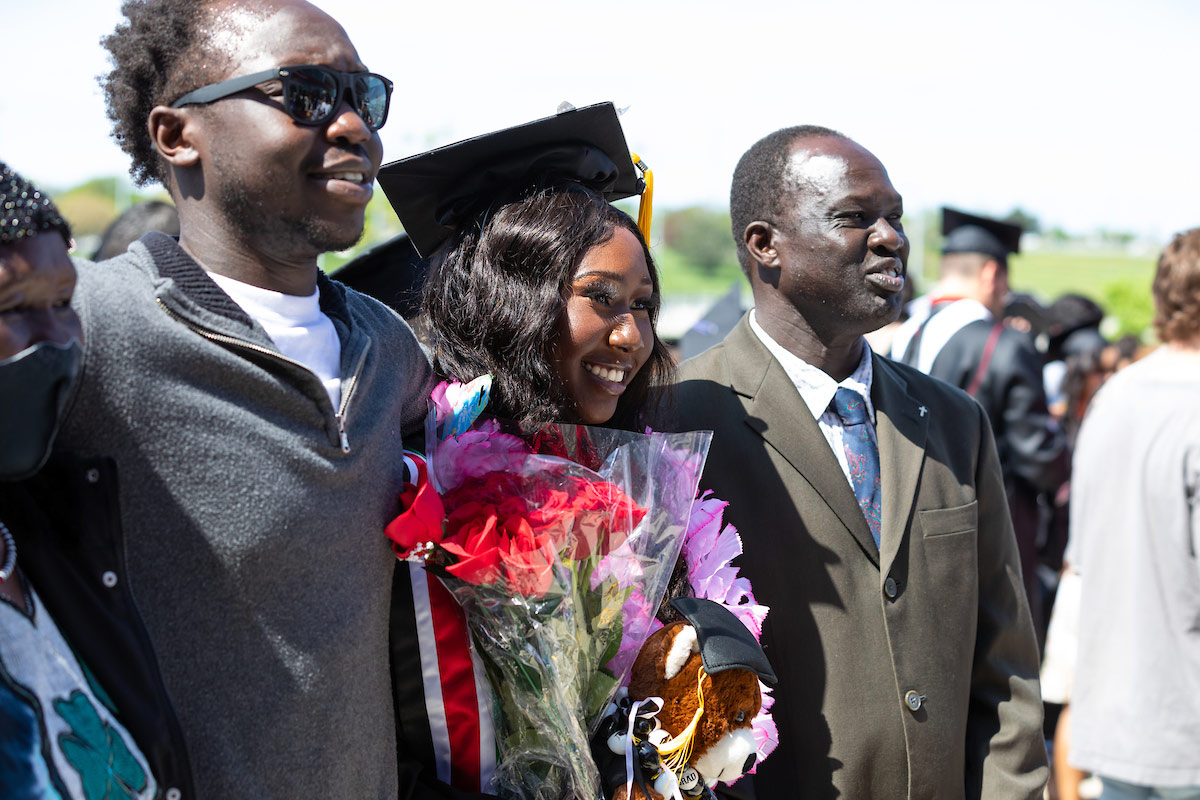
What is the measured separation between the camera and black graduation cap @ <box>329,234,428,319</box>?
2.86 m

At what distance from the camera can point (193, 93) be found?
1798 millimetres

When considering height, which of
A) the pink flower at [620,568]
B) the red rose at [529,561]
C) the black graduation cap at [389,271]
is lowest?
the pink flower at [620,568]

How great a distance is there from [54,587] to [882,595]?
1.90 metres

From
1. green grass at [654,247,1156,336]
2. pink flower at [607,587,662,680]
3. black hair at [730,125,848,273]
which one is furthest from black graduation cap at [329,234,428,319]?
green grass at [654,247,1156,336]

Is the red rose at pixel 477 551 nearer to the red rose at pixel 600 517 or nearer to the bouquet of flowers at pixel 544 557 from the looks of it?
the bouquet of flowers at pixel 544 557

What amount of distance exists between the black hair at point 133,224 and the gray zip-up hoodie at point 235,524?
262 cm

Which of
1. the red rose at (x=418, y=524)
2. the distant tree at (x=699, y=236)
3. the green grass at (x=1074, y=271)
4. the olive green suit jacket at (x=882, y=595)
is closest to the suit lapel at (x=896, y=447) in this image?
the olive green suit jacket at (x=882, y=595)

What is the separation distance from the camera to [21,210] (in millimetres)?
1371

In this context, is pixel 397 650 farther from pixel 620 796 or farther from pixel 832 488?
pixel 832 488

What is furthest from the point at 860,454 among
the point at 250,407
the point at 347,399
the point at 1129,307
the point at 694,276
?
the point at 694,276

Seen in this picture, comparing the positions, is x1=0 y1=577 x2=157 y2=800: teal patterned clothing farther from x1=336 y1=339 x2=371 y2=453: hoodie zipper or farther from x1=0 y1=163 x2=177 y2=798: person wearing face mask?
x1=336 y1=339 x2=371 y2=453: hoodie zipper

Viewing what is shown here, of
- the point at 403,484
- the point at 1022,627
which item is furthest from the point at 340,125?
the point at 1022,627

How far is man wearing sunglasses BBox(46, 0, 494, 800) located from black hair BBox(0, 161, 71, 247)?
21cm

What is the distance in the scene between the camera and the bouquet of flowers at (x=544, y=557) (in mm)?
1914
